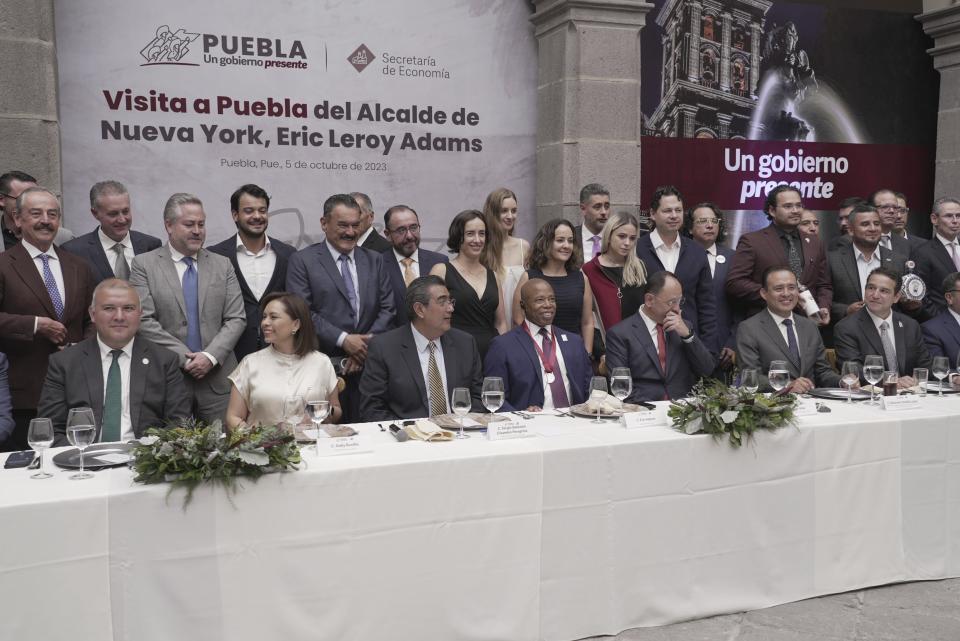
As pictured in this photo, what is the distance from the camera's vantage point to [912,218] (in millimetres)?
8453

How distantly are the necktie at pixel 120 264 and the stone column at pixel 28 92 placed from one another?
1186mm

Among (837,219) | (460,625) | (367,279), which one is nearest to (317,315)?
(367,279)

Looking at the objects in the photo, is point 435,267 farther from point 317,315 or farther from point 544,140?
point 544,140

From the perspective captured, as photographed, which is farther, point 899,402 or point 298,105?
point 298,105

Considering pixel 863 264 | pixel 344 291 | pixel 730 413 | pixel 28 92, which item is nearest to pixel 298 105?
pixel 28 92

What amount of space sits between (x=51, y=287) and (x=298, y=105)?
264cm

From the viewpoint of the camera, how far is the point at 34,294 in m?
4.09

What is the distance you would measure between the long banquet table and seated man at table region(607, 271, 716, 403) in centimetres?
77

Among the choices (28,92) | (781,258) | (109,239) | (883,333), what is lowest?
(883,333)

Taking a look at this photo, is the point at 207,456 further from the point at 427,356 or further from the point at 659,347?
the point at 659,347

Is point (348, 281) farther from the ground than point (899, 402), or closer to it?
farther from the ground

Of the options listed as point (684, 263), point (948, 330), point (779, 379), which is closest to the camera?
point (779, 379)

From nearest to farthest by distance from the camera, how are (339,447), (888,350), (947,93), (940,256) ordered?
1. (339,447)
2. (888,350)
3. (940,256)
4. (947,93)

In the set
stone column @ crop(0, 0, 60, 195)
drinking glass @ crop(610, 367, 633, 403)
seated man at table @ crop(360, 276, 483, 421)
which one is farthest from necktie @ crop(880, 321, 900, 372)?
stone column @ crop(0, 0, 60, 195)
